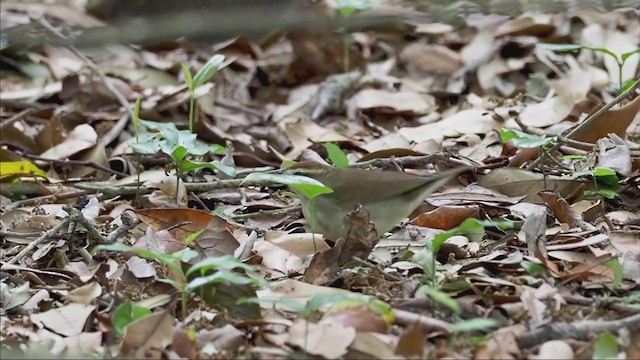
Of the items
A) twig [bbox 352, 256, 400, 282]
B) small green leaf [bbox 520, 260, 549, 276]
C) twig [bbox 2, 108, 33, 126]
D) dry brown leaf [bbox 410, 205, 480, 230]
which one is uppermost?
small green leaf [bbox 520, 260, 549, 276]

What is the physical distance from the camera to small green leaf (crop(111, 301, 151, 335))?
1345 mm

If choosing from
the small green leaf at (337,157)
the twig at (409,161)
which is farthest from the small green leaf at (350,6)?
the small green leaf at (337,157)

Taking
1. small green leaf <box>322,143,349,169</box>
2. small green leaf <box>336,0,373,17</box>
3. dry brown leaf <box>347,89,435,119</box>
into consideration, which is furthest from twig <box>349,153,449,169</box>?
small green leaf <box>336,0,373,17</box>

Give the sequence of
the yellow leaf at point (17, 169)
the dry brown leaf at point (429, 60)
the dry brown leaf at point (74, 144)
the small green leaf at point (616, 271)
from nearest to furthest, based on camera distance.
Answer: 1. the small green leaf at point (616, 271)
2. the yellow leaf at point (17, 169)
3. the dry brown leaf at point (74, 144)
4. the dry brown leaf at point (429, 60)

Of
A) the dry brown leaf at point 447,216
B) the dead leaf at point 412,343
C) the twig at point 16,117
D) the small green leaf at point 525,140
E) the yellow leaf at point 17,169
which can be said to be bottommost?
the twig at point 16,117

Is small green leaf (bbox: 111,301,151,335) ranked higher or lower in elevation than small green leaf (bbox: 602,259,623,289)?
lower

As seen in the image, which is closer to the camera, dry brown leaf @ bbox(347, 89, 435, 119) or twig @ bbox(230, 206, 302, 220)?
twig @ bbox(230, 206, 302, 220)

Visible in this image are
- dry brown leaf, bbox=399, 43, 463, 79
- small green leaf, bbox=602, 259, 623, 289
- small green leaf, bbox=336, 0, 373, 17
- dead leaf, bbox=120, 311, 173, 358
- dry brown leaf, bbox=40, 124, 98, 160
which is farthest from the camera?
dry brown leaf, bbox=399, 43, 463, 79

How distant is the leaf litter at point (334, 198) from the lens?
4.37 ft

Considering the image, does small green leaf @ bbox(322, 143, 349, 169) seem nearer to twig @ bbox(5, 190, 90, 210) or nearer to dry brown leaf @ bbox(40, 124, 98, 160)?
twig @ bbox(5, 190, 90, 210)

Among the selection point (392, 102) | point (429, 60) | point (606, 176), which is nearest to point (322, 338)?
point (606, 176)

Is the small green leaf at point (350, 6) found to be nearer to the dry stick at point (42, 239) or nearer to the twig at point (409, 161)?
the twig at point (409, 161)

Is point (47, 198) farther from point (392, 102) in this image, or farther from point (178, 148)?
point (392, 102)

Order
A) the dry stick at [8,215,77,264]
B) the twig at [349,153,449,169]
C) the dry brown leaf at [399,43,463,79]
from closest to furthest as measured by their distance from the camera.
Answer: the dry stick at [8,215,77,264] < the twig at [349,153,449,169] < the dry brown leaf at [399,43,463,79]
